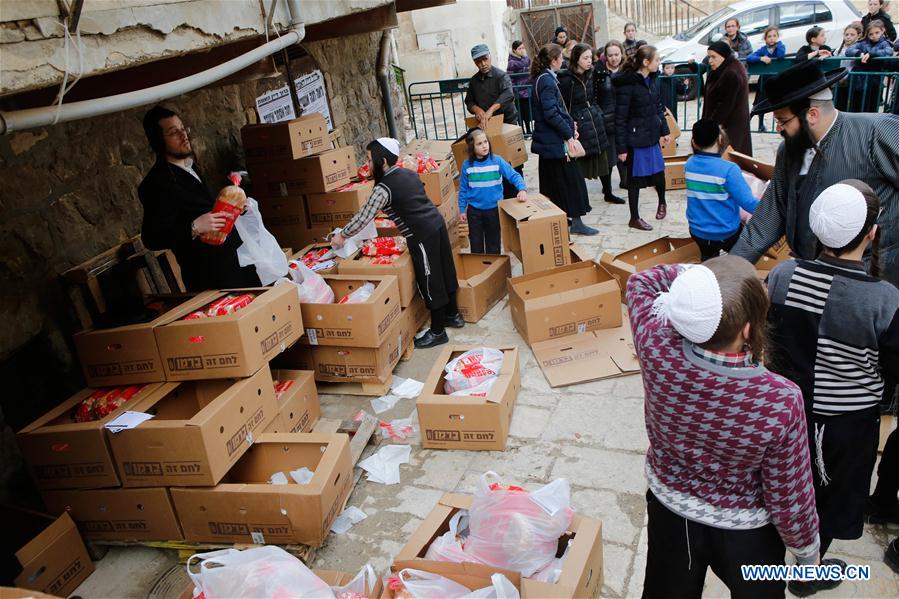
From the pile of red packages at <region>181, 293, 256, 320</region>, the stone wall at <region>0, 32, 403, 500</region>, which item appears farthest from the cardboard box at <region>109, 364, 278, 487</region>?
the stone wall at <region>0, 32, 403, 500</region>

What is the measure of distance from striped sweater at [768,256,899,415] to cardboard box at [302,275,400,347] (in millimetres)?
2527

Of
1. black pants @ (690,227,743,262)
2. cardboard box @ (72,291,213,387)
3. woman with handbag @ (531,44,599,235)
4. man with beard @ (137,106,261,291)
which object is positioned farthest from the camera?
→ woman with handbag @ (531,44,599,235)

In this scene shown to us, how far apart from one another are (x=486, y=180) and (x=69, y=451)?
3.77m

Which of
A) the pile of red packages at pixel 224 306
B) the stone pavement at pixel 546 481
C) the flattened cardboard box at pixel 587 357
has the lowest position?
the stone pavement at pixel 546 481

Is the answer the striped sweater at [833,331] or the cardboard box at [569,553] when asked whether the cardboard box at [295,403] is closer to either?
the cardboard box at [569,553]

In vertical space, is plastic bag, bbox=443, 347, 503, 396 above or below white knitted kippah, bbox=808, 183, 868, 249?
below

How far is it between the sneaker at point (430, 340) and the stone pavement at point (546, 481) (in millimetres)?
373

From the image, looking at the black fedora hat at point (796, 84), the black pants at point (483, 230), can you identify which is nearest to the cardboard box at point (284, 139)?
the black pants at point (483, 230)

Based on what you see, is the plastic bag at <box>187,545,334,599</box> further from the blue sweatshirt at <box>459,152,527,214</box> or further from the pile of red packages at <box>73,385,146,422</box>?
the blue sweatshirt at <box>459,152,527,214</box>

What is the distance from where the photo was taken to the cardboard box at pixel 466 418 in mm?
3797

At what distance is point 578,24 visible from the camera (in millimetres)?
17406

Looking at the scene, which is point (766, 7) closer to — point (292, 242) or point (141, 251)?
point (292, 242)

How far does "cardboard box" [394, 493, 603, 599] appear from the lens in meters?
2.26

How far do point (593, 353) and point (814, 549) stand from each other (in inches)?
105
